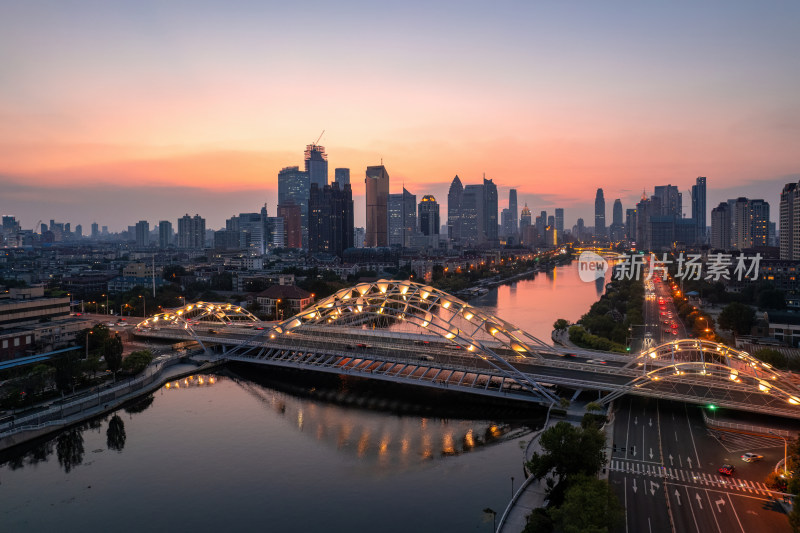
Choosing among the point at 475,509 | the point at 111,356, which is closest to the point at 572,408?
the point at 475,509

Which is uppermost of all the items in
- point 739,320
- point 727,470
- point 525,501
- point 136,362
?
point 739,320

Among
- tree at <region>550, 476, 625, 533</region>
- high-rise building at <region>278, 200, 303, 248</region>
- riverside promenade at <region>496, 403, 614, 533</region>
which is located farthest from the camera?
high-rise building at <region>278, 200, 303, 248</region>

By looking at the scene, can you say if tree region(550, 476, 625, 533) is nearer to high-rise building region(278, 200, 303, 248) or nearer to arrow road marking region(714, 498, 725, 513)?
arrow road marking region(714, 498, 725, 513)

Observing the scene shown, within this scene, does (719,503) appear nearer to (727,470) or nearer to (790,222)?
(727,470)

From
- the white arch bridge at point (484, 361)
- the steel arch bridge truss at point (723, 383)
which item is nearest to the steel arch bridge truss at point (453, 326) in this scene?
the white arch bridge at point (484, 361)

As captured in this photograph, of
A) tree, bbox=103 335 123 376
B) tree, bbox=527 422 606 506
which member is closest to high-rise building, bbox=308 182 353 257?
tree, bbox=103 335 123 376

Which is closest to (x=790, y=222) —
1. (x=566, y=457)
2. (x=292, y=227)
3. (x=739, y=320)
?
(x=739, y=320)
